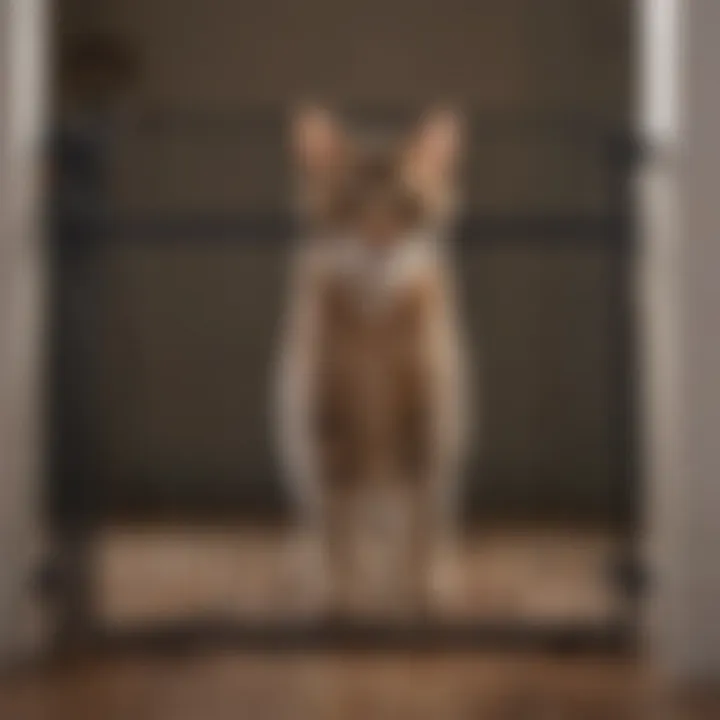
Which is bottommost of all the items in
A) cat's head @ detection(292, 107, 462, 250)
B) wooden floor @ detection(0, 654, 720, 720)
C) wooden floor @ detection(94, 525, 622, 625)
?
wooden floor @ detection(0, 654, 720, 720)

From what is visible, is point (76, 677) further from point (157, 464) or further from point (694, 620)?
point (157, 464)

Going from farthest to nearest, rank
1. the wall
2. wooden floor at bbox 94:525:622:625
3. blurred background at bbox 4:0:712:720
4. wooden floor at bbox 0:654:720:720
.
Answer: blurred background at bbox 4:0:712:720, wooden floor at bbox 94:525:622:625, the wall, wooden floor at bbox 0:654:720:720

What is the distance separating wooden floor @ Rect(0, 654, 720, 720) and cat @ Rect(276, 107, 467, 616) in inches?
10.2

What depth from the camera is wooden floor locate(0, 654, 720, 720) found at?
155cm

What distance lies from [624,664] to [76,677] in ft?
2.10

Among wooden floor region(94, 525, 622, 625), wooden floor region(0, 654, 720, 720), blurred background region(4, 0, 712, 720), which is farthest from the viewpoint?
blurred background region(4, 0, 712, 720)

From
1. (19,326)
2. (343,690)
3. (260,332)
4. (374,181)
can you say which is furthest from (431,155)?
(260,332)

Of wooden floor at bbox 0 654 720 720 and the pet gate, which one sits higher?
the pet gate

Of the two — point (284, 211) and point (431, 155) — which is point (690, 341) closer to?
point (431, 155)

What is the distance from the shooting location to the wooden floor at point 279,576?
196cm

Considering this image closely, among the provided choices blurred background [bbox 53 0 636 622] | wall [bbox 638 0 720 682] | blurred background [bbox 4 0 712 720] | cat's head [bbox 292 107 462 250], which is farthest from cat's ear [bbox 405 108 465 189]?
blurred background [bbox 53 0 636 622]

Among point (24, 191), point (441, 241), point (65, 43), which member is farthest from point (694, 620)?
point (65, 43)

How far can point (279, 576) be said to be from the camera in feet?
7.19

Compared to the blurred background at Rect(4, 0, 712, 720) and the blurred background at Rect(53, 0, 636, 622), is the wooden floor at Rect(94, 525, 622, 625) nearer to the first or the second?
the blurred background at Rect(4, 0, 712, 720)
